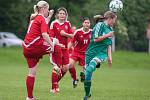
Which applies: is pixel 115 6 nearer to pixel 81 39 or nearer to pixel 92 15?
pixel 81 39

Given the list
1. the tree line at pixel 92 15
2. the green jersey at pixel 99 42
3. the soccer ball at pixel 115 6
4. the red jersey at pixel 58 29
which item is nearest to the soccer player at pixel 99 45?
the green jersey at pixel 99 42

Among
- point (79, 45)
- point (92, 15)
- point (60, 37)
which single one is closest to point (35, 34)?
point (60, 37)

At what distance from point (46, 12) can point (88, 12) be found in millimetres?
39741

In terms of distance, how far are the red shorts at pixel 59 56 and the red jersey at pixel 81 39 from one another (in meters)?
1.35

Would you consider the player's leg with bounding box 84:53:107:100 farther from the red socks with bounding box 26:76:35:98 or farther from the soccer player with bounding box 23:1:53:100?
the red socks with bounding box 26:76:35:98

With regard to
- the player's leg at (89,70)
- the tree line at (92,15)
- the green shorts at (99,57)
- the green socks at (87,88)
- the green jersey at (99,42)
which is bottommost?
the green socks at (87,88)

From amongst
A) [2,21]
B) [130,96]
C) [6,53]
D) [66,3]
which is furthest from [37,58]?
[2,21]

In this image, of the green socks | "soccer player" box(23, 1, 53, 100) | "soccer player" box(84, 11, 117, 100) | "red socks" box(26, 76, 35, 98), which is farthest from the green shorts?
"red socks" box(26, 76, 35, 98)

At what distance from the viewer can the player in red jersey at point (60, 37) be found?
687 inches

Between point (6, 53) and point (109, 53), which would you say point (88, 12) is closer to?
point (6, 53)

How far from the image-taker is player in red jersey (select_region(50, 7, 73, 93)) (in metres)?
17.4

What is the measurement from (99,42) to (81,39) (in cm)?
461

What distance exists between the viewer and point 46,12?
565 inches

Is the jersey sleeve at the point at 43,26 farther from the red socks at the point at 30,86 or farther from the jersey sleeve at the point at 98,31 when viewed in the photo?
the jersey sleeve at the point at 98,31
